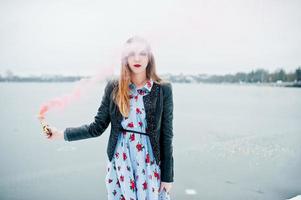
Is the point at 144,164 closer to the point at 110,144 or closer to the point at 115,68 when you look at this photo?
the point at 110,144

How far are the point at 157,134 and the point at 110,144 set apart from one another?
270 millimetres

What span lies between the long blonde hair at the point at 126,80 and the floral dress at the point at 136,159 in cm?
4

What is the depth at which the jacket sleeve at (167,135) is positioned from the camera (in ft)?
5.49

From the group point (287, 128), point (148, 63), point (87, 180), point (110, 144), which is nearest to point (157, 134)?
point (110, 144)

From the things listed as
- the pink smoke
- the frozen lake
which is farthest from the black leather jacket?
the frozen lake

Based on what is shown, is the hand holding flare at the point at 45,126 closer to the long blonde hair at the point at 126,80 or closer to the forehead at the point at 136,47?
the long blonde hair at the point at 126,80

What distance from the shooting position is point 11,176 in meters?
3.57

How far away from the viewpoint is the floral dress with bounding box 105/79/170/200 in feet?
5.41

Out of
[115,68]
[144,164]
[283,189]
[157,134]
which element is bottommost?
[283,189]

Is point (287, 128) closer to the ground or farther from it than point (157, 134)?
closer to the ground

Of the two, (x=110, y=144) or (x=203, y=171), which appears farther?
(x=203, y=171)

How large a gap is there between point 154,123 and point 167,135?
0.36 ft

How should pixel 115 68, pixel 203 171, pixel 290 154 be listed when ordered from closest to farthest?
pixel 115 68 → pixel 203 171 → pixel 290 154

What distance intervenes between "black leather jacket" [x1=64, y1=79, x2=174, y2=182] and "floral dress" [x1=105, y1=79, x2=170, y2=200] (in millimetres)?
31
